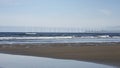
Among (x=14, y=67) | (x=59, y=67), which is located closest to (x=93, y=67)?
(x=59, y=67)

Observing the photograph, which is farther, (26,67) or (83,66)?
(83,66)

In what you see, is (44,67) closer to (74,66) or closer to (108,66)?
(74,66)

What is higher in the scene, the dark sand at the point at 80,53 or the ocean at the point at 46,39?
the dark sand at the point at 80,53

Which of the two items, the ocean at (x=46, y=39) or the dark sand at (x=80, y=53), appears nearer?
the dark sand at (x=80, y=53)

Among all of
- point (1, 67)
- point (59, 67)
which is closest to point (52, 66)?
point (59, 67)

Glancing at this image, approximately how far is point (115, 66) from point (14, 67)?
16.6 ft

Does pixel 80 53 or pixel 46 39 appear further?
pixel 46 39

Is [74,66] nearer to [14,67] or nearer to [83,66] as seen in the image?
[83,66]

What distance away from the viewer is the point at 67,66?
14.2 meters

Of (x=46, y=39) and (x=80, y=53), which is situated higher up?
(x=80, y=53)

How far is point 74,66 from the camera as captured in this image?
14.3 meters

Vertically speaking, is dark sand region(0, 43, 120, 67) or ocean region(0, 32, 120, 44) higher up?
dark sand region(0, 43, 120, 67)

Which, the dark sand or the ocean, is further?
the ocean

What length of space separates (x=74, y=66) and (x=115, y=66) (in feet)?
6.85
